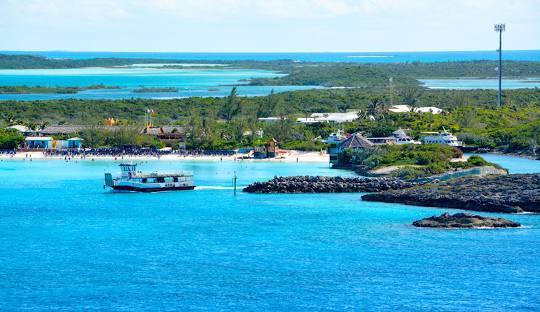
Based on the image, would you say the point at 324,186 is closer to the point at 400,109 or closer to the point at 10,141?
the point at 10,141

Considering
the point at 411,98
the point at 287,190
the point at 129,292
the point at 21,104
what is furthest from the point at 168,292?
the point at 21,104

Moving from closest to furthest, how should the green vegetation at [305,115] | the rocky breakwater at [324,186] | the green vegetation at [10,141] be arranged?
the rocky breakwater at [324,186], the green vegetation at [10,141], the green vegetation at [305,115]

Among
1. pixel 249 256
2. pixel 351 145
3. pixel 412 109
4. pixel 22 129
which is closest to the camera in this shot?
pixel 249 256

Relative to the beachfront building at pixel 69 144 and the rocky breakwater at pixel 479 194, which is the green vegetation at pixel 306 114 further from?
the rocky breakwater at pixel 479 194

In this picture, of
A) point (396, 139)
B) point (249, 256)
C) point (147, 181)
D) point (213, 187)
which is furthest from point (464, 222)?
point (396, 139)

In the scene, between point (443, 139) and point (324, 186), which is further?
point (443, 139)

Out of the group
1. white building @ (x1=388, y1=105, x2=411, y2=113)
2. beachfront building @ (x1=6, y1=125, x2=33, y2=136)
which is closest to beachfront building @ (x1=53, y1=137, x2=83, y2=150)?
beachfront building @ (x1=6, y1=125, x2=33, y2=136)

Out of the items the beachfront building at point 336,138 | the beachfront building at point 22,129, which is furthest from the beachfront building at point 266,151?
the beachfront building at point 22,129
